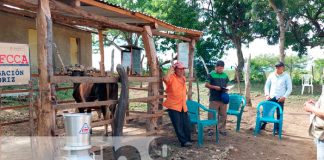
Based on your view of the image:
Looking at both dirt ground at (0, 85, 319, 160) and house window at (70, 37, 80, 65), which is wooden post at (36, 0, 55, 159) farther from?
house window at (70, 37, 80, 65)

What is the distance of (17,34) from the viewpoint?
1182 centimetres

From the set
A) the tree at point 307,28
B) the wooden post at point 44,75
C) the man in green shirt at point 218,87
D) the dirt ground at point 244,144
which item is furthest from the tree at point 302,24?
the wooden post at point 44,75

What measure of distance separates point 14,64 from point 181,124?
3253 mm

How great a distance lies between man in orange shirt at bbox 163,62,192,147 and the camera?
640 centimetres

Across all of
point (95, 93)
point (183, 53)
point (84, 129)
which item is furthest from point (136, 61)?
point (84, 129)

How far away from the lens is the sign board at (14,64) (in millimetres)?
4605

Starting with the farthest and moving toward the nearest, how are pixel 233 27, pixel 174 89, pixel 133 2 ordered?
1. pixel 133 2
2. pixel 233 27
3. pixel 174 89

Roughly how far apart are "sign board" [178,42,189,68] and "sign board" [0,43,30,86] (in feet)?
13.3

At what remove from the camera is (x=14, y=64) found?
4.77m

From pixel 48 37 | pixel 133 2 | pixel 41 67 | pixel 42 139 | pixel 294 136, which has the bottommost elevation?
pixel 294 136

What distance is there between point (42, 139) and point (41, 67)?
2.97 ft

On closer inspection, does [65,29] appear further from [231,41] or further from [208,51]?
[231,41]

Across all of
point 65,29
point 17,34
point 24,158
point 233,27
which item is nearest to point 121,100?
point 24,158

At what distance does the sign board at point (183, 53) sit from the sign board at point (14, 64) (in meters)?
4.06
